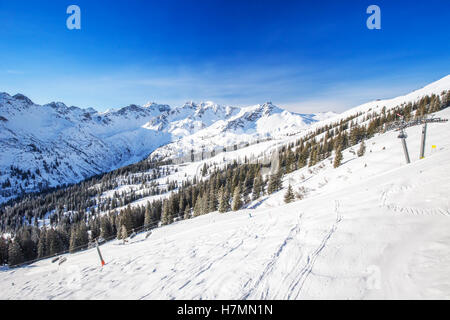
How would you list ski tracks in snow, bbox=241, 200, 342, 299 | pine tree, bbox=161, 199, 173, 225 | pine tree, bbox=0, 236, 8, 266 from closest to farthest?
ski tracks in snow, bbox=241, 200, 342, 299, pine tree, bbox=0, 236, 8, 266, pine tree, bbox=161, 199, 173, 225

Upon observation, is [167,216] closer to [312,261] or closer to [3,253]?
[3,253]

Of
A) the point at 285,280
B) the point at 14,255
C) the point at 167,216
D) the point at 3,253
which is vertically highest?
the point at 285,280

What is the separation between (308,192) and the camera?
30.9 metres

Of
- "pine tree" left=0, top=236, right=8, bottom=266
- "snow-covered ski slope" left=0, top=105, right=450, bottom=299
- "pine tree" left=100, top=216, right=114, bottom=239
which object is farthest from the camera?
"pine tree" left=100, top=216, right=114, bottom=239

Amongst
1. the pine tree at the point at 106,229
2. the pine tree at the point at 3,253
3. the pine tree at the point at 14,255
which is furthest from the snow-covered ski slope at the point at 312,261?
the pine tree at the point at 3,253

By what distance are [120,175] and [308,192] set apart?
8364 inches

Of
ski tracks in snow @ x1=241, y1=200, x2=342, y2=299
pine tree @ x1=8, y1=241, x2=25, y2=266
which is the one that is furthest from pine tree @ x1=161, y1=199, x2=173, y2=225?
ski tracks in snow @ x1=241, y1=200, x2=342, y2=299

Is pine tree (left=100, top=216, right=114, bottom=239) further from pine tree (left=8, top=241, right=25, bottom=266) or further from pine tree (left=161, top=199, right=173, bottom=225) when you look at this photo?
pine tree (left=161, top=199, right=173, bottom=225)

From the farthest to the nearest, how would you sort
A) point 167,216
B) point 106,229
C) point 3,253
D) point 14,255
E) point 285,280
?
point 106,229
point 167,216
point 3,253
point 14,255
point 285,280

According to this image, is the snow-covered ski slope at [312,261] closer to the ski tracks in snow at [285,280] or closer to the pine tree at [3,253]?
the ski tracks in snow at [285,280]

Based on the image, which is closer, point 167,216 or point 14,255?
point 14,255

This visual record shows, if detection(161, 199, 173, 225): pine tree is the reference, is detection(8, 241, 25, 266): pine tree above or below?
below

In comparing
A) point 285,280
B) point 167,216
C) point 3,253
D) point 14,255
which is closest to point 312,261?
point 285,280
